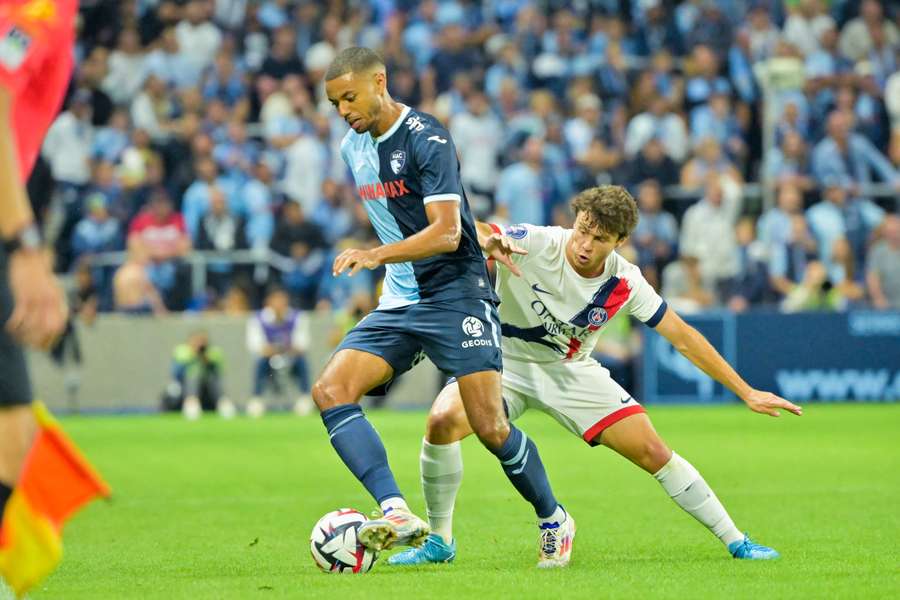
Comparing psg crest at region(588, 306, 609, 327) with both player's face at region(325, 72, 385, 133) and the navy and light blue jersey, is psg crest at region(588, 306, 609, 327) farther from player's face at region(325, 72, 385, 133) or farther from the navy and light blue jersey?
player's face at region(325, 72, 385, 133)

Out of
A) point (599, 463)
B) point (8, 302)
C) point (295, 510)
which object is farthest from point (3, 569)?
point (599, 463)

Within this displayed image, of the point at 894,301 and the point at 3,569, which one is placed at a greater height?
the point at 3,569

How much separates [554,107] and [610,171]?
68.7 inches

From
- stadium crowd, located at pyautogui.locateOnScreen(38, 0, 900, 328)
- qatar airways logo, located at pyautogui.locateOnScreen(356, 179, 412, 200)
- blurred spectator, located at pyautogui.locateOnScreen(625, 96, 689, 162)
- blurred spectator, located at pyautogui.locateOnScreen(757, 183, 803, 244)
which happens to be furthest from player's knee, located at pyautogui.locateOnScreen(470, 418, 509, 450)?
blurred spectator, located at pyautogui.locateOnScreen(625, 96, 689, 162)

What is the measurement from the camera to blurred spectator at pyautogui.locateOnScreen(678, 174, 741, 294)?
21.8 m

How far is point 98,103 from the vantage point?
23.1 m

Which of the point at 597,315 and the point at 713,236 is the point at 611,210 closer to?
the point at 597,315

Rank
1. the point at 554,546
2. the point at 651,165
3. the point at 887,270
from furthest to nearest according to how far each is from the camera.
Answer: the point at 651,165 < the point at 887,270 < the point at 554,546

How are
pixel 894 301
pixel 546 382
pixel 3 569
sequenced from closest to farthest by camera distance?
pixel 3 569 → pixel 546 382 → pixel 894 301

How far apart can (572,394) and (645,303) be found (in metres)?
0.62

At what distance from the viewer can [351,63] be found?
7.31 m

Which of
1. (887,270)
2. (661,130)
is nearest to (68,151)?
(661,130)

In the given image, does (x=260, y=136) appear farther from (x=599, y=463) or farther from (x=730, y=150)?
(x=599, y=463)

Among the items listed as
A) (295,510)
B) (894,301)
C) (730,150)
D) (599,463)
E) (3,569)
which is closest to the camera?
(3,569)
